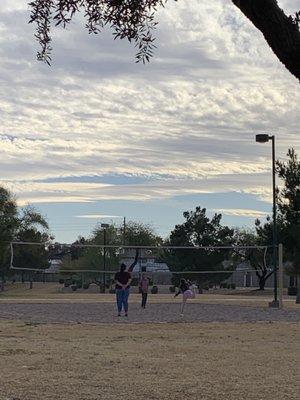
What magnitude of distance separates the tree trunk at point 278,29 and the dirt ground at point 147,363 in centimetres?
487

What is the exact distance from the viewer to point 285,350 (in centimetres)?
1380

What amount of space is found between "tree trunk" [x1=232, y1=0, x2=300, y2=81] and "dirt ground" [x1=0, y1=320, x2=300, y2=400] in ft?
16.0

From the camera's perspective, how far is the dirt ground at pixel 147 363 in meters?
8.89

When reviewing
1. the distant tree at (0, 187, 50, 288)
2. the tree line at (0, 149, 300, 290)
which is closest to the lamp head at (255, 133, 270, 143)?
the tree line at (0, 149, 300, 290)

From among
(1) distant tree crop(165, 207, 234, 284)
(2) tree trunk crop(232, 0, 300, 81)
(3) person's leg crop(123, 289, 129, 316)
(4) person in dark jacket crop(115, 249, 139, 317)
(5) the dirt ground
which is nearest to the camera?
(2) tree trunk crop(232, 0, 300, 81)

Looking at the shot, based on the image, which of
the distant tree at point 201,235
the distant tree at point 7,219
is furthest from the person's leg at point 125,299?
the distant tree at point 201,235

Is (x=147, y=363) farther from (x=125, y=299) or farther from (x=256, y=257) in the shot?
(x=256, y=257)

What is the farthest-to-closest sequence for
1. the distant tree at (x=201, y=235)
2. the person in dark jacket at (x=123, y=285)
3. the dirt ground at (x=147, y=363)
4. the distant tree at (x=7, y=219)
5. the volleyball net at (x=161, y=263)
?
the distant tree at (x=201, y=235) → the volleyball net at (x=161, y=263) → the distant tree at (x=7, y=219) → the person in dark jacket at (x=123, y=285) → the dirt ground at (x=147, y=363)

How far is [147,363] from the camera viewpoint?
11.5 m

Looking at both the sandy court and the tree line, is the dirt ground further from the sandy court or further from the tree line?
the tree line

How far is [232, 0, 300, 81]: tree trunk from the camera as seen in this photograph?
4738 mm

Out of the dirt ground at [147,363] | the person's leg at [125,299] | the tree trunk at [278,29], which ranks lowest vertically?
the dirt ground at [147,363]

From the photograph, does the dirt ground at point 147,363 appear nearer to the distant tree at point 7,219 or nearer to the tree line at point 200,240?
the tree line at point 200,240

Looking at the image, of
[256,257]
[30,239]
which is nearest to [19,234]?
[30,239]
